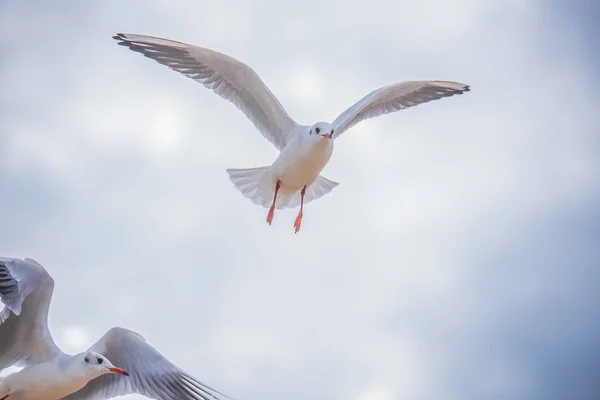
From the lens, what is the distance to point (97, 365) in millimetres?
6863

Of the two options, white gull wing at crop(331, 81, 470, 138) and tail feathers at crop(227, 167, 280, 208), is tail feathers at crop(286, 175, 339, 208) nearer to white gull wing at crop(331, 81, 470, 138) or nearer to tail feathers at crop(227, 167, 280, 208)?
tail feathers at crop(227, 167, 280, 208)

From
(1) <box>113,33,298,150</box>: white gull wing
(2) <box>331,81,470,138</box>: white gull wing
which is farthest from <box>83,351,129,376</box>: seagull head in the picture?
(2) <box>331,81,470,138</box>: white gull wing

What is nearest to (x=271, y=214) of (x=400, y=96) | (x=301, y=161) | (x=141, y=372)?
(x=301, y=161)

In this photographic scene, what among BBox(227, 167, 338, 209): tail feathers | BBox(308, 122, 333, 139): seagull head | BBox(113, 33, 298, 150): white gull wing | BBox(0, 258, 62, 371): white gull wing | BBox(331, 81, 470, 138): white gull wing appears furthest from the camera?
BBox(227, 167, 338, 209): tail feathers

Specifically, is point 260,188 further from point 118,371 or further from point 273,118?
point 118,371

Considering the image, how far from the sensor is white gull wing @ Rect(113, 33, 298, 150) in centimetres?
935

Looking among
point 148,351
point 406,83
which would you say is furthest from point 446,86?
point 148,351

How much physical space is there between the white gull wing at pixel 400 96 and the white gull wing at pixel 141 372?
10.5 ft

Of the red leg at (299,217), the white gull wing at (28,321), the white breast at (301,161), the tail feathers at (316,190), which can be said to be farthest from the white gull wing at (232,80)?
the white gull wing at (28,321)

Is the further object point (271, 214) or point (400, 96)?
point (400, 96)

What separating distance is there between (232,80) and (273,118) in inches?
→ 22.5

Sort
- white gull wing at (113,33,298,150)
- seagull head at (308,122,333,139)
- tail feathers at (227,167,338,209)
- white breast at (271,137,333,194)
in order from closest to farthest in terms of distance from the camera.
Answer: seagull head at (308,122,333,139) → white breast at (271,137,333,194) → white gull wing at (113,33,298,150) → tail feathers at (227,167,338,209)

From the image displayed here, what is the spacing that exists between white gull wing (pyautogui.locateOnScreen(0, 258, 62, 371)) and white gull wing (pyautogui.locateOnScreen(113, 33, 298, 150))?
2878 mm

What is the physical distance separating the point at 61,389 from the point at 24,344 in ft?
1.79
